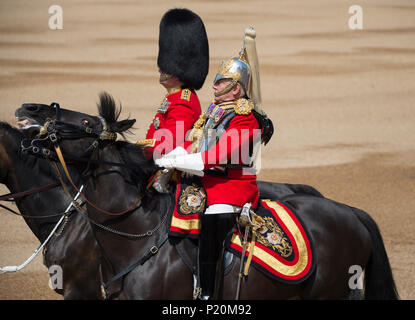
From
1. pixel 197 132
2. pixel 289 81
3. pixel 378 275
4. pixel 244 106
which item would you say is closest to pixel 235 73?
pixel 244 106

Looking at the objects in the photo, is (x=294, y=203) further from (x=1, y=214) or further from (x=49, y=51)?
(x=49, y=51)

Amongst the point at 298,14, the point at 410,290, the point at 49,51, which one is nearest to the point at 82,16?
the point at 49,51

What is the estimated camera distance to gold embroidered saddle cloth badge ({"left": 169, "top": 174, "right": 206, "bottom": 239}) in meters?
4.22

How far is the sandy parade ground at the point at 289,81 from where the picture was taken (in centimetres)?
957

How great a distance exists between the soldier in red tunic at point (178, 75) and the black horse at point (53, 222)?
3.11 ft

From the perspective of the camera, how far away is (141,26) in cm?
2586

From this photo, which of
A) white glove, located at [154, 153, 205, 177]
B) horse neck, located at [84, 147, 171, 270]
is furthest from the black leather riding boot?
white glove, located at [154, 153, 205, 177]

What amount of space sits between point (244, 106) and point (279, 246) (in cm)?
102

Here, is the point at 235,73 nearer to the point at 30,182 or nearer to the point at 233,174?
the point at 233,174

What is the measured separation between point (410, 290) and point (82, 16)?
→ 23.5m

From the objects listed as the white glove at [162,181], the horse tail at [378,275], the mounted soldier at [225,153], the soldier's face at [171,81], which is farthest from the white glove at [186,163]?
the horse tail at [378,275]

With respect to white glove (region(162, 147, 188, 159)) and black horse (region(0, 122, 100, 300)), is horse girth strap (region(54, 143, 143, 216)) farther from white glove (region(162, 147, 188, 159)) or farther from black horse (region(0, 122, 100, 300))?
black horse (region(0, 122, 100, 300))

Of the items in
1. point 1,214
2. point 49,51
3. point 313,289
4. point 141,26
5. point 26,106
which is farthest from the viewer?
point 141,26

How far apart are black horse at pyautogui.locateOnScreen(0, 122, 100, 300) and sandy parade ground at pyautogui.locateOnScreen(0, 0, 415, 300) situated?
1741 millimetres
